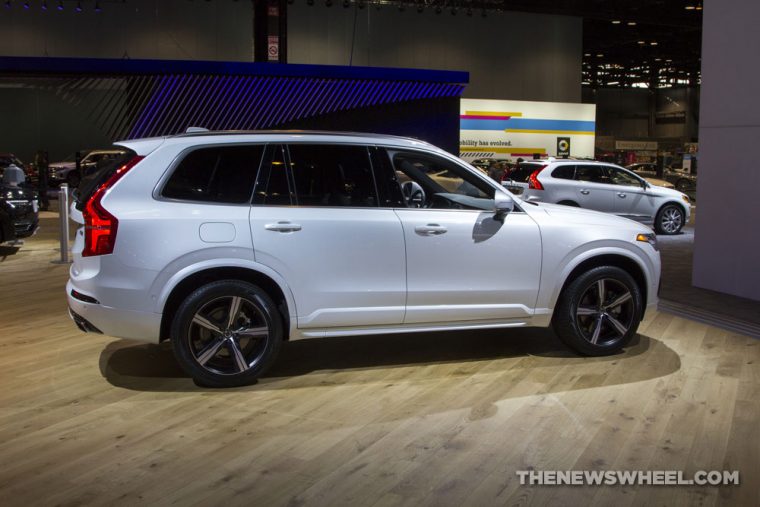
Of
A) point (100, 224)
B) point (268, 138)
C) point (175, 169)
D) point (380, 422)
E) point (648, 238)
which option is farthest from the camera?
point (648, 238)

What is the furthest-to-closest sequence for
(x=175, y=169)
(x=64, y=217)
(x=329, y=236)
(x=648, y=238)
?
(x=64, y=217) < (x=648, y=238) < (x=329, y=236) < (x=175, y=169)

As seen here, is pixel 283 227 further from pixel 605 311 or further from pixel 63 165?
pixel 63 165

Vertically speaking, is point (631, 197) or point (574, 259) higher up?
point (631, 197)

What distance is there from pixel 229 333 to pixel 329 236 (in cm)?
96

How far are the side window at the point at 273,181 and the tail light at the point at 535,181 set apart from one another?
34.2 feet

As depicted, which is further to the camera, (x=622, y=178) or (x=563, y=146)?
(x=563, y=146)

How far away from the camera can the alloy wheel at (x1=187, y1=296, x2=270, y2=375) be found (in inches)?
203

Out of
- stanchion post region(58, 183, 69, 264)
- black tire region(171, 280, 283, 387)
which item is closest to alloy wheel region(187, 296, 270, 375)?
black tire region(171, 280, 283, 387)

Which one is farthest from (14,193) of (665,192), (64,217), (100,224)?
(665,192)

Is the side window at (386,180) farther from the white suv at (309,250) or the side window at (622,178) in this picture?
the side window at (622,178)

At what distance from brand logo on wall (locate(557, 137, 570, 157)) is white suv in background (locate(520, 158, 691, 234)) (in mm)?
16319

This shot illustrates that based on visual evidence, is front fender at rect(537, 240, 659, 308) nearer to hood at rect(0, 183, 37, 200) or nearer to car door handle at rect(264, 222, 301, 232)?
car door handle at rect(264, 222, 301, 232)

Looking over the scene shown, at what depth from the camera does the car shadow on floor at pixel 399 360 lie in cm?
555

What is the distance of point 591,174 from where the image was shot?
50.3 feet
